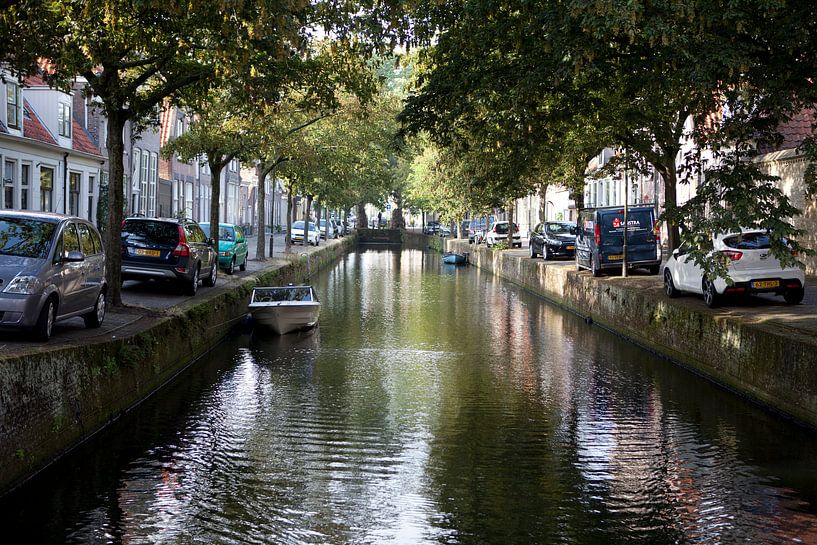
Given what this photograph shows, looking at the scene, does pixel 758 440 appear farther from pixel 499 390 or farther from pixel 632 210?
pixel 632 210

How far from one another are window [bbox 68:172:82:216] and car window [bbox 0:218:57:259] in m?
26.8

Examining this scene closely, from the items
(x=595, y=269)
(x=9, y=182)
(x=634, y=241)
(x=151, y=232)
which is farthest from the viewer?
(x=9, y=182)

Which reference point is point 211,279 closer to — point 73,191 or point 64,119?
point 64,119

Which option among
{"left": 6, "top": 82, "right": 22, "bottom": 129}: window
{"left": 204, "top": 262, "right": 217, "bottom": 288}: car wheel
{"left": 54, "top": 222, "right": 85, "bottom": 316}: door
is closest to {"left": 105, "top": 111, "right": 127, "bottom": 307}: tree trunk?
{"left": 54, "top": 222, "right": 85, "bottom": 316}: door

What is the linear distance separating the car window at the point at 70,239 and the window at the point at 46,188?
76.7 feet

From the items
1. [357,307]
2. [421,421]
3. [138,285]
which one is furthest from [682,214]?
[357,307]

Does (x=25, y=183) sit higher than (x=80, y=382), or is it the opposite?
(x=25, y=183)

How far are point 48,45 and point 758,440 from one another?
11907 mm

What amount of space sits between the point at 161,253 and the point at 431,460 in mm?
12813

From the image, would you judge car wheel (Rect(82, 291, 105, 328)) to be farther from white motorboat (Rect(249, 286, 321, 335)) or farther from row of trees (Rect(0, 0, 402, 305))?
white motorboat (Rect(249, 286, 321, 335))

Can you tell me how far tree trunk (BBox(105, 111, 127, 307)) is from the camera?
1798 centimetres

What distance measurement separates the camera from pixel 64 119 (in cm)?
3872

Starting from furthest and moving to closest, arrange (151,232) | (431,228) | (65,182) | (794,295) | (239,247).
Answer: (431,228) → (65,182) → (239,247) → (151,232) → (794,295)

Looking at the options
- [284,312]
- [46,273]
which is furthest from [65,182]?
[46,273]
